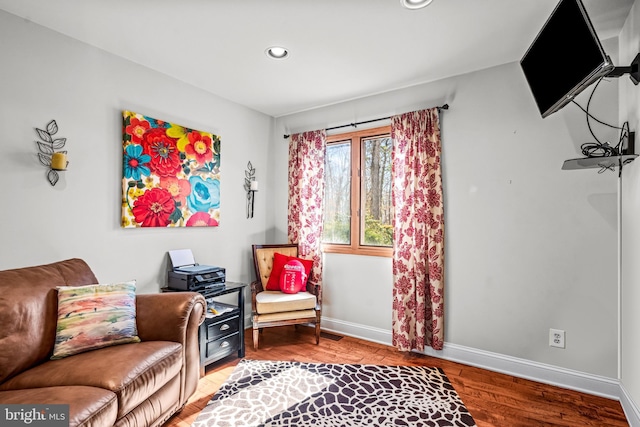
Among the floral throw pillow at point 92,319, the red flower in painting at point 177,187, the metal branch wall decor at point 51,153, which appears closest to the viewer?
the floral throw pillow at point 92,319

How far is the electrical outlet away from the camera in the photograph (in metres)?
2.48

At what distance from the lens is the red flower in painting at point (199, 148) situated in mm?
3123

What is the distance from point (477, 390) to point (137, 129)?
3334mm

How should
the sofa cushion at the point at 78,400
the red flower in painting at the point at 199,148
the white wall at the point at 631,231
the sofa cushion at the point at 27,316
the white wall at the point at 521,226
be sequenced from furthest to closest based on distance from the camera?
1. the red flower in painting at the point at 199,148
2. the white wall at the point at 521,226
3. the white wall at the point at 631,231
4. the sofa cushion at the point at 27,316
5. the sofa cushion at the point at 78,400

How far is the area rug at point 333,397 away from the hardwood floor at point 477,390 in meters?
0.10

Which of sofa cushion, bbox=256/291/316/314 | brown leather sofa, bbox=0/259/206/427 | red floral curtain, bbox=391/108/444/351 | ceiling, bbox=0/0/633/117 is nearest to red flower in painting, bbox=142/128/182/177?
ceiling, bbox=0/0/633/117

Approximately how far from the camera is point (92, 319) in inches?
74.0

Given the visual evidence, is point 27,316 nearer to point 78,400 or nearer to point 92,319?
point 92,319

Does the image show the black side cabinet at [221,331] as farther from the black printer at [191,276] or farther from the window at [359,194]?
the window at [359,194]

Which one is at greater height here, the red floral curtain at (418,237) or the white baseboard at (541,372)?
the red floral curtain at (418,237)

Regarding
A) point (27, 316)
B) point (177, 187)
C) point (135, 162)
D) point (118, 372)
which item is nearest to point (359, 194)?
point (177, 187)

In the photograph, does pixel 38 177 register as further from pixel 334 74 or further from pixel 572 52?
pixel 572 52

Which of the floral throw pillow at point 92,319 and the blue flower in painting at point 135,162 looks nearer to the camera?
the floral throw pillow at point 92,319

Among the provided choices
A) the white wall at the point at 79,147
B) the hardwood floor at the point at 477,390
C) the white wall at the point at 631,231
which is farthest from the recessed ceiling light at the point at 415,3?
the hardwood floor at the point at 477,390
